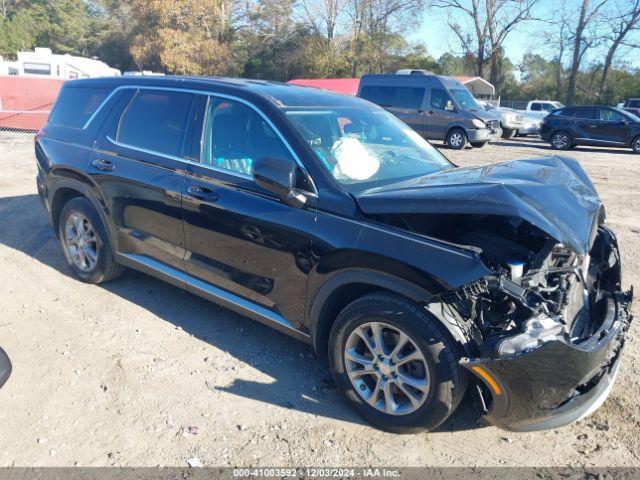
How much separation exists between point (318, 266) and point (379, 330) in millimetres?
517

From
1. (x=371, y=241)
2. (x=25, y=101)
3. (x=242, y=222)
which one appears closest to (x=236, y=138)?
Answer: (x=242, y=222)

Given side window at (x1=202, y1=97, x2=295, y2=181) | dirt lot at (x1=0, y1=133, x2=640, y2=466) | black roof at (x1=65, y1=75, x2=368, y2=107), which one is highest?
black roof at (x1=65, y1=75, x2=368, y2=107)

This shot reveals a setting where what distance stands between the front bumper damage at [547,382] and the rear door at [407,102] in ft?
50.6

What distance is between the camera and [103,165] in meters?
4.51

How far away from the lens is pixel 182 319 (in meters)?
4.38

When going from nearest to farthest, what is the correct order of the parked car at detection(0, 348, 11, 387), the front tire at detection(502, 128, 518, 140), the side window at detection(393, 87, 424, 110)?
1. the parked car at detection(0, 348, 11, 387)
2. the side window at detection(393, 87, 424, 110)
3. the front tire at detection(502, 128, 518, 140)

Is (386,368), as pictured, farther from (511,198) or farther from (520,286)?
(511,198)

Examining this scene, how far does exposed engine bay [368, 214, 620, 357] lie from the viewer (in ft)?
8.52

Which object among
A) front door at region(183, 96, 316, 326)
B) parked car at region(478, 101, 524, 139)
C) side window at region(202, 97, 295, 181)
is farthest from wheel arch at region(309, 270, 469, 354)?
parked car at region(478, 101, 524, 139)

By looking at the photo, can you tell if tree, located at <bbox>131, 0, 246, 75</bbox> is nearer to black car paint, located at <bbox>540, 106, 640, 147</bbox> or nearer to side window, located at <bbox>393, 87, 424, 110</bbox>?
side window, located at <bbox>393, 87, 424, 110</bbox>

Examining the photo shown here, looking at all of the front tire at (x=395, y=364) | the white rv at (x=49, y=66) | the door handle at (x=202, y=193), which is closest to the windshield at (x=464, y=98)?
the white rv at (x=49, y=66)

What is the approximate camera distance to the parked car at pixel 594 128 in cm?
1830

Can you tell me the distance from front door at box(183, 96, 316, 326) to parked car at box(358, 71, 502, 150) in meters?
13.7

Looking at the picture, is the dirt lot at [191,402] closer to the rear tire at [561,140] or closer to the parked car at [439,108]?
the parked car at [439,108]
